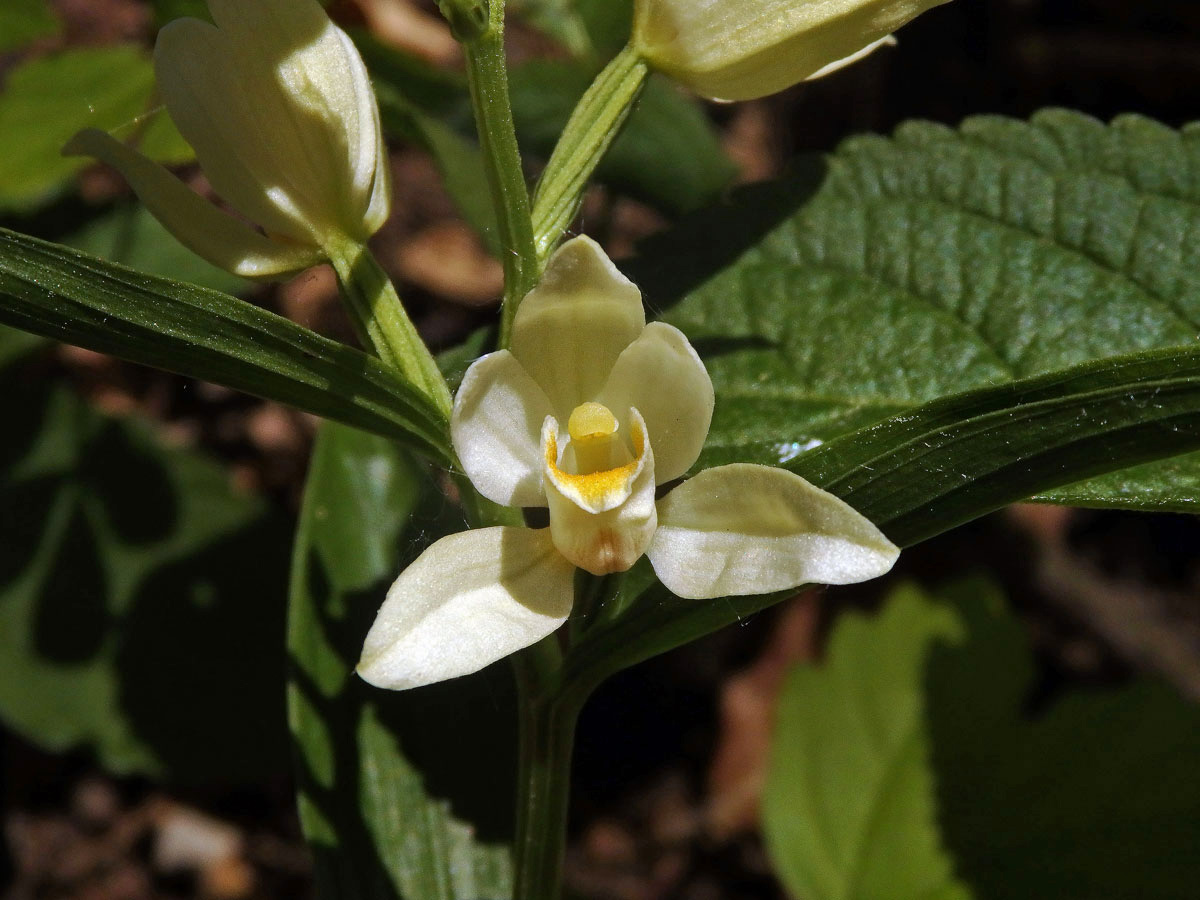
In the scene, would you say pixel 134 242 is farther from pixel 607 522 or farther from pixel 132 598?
pixel 607 522

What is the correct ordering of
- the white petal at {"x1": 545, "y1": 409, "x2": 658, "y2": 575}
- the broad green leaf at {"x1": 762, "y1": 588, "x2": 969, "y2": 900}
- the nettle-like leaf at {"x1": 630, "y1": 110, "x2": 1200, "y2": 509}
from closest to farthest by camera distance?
the white petal at {"x1": 545, "y1": 409, "x2": 658, "y2": 575}, the nettle-like leaf at {"x1": 630, "y1": 110, "x2": 1200, "y2": 509}, the broad green leaf at {"x1": 762, "y1": 588, "x2": 969, "y2": 900}

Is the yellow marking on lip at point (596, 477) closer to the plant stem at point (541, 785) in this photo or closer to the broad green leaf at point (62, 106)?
the plant stem at point (541, 785)

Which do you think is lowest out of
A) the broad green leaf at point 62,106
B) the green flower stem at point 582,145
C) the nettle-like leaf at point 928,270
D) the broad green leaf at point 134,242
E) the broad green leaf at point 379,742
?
the broad green leaf at point 379,742

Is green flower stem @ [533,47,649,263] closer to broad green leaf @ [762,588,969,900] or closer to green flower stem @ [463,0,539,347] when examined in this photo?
green flower stem @ [463,0,539,347]

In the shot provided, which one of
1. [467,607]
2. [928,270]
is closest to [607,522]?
[467,607]

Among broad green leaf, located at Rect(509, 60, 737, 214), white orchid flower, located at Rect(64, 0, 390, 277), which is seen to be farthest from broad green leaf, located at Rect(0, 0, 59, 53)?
white orchid flower, located at Rect(64, 0, 390, 277)

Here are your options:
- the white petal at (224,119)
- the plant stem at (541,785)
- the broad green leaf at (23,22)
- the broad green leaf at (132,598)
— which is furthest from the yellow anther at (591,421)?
the broad green leaf at (23,22)
